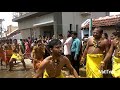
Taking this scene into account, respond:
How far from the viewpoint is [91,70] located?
5.73 meters

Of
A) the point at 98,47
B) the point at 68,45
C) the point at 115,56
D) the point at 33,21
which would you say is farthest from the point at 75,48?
the point at 33,21

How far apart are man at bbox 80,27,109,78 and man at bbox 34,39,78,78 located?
1125 mm

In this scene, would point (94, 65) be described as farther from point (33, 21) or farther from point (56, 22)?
point (33, 21)

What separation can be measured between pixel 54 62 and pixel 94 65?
1.36m

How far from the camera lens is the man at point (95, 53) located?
5.73m

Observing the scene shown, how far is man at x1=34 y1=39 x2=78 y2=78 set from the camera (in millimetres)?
4613

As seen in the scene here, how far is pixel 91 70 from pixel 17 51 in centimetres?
665

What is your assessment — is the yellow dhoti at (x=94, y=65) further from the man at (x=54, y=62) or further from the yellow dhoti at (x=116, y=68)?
the man at (x=54, y=62)

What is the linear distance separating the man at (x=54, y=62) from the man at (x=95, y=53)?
113cm
